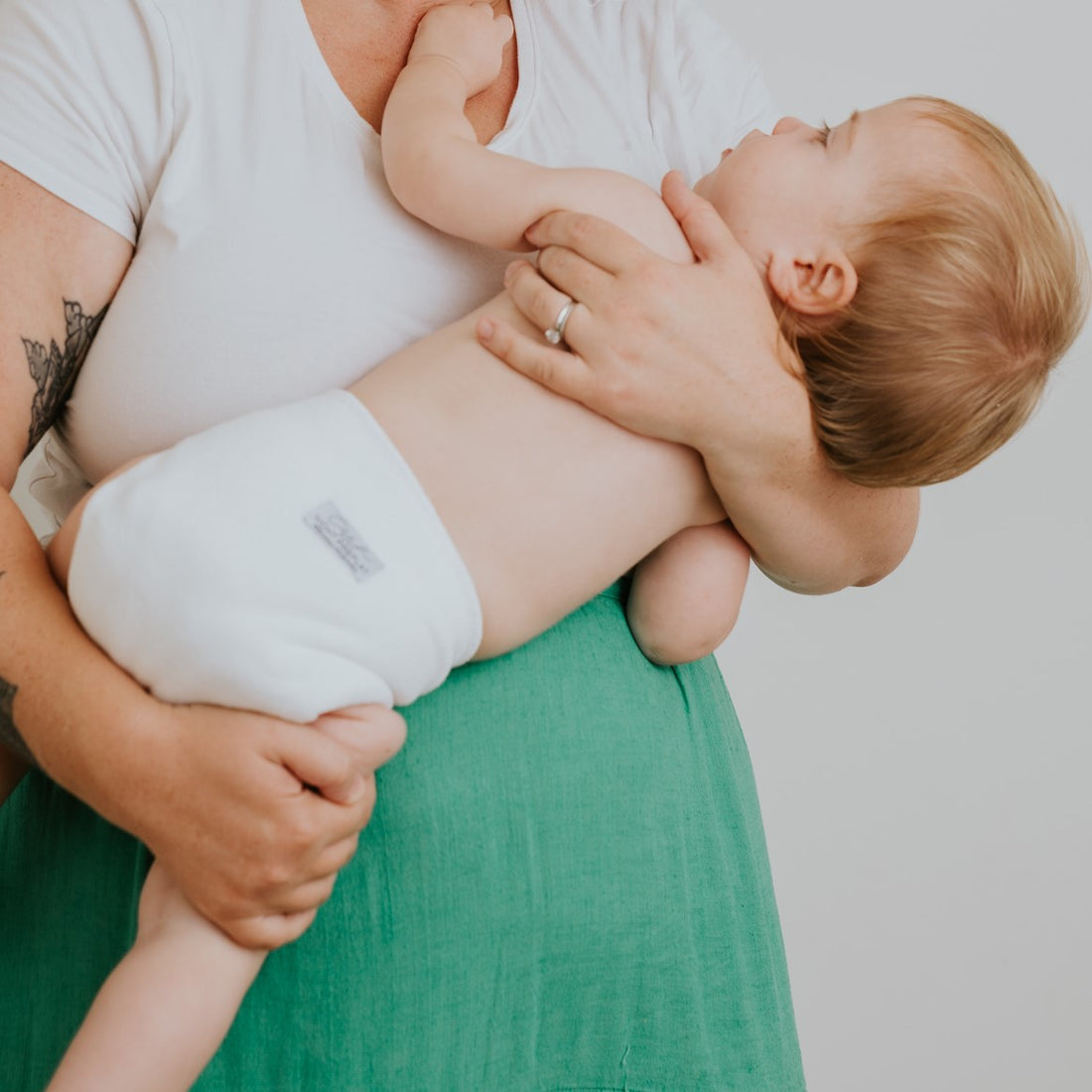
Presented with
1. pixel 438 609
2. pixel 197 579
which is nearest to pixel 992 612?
pixel 438 609

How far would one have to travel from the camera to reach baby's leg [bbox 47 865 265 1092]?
3.05 feet

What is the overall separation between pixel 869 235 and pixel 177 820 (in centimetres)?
76

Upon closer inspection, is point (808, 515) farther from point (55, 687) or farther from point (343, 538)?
point (55, 687)

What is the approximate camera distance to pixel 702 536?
129 centimetres

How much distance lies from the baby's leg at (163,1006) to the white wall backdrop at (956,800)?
62.2 inches

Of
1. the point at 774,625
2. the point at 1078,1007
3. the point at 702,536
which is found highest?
the point at 702,536

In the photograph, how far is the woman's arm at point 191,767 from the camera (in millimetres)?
970

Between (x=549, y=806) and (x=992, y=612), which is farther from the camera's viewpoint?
(x=992, y=612)

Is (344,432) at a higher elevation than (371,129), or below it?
below

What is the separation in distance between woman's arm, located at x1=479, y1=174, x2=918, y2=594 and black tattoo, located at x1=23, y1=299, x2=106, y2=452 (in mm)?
367

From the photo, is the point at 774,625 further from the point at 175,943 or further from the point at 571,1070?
the point at 175,943

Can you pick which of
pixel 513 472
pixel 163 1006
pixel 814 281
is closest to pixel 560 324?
pixel 513 472

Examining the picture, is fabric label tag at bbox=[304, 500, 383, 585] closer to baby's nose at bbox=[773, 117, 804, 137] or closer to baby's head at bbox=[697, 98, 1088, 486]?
baby's head at bbox=[697, 98, 1088, 486]

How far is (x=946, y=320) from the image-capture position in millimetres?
1133
